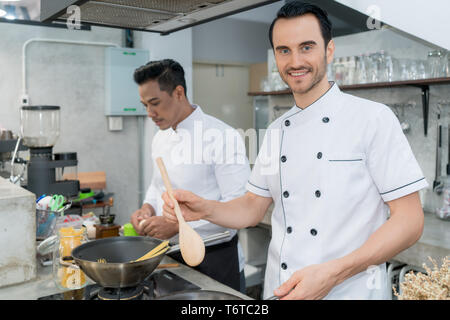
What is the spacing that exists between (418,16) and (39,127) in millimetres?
1813

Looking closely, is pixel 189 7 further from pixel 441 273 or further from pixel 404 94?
pixel 404 94

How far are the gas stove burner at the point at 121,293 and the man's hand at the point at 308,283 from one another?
43 cm

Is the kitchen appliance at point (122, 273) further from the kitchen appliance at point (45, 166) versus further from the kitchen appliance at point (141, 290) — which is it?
the kitchen appliance at point (45, 166)

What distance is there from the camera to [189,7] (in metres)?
1.46

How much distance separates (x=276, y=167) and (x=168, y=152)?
0.87 meters

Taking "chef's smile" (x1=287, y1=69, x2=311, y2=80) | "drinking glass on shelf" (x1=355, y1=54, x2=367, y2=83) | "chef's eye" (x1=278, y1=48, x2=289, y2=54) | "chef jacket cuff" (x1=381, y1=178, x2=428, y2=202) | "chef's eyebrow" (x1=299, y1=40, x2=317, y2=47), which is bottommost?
"chef jacket cuff" (x1=381, y1=178, x2=428, y2=202)

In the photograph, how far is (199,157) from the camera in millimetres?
1986

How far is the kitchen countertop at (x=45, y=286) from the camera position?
51.5 inches

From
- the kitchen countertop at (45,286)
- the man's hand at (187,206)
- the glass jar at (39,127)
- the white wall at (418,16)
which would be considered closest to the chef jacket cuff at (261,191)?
the man's hand at (187,206)

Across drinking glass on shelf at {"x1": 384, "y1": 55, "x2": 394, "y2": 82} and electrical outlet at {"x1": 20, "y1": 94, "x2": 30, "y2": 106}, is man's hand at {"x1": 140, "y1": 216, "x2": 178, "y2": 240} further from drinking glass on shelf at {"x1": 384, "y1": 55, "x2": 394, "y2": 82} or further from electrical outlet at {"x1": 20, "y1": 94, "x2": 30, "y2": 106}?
electrical outlet at {"x1": 20, "y1": 94, "x2": 30, "y2": 106}

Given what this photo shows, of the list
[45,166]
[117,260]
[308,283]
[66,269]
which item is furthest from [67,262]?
[308,283]

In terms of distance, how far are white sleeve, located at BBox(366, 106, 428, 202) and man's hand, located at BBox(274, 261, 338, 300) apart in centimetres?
29

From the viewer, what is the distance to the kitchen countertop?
1.31 metres

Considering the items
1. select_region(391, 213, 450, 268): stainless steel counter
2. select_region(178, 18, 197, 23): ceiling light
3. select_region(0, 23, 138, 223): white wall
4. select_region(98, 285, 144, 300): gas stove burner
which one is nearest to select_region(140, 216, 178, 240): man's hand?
select_region(98, 285, 144, 300): gas stove burner
